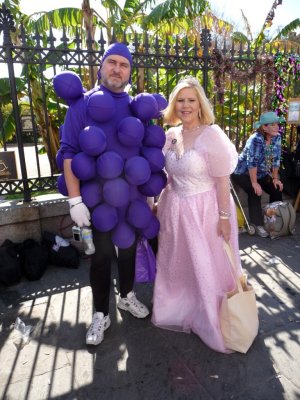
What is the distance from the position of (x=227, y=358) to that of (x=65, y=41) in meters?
3.52

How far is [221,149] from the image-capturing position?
2.26 m

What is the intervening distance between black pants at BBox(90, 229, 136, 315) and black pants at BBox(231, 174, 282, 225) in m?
2.61

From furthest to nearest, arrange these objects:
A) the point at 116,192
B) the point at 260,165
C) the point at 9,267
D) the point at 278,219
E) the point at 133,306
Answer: the point at 260,165
the point at 278,219
the point at 9,267
the point at 133,306
the point at 116,192

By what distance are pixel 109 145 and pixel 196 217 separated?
2.63 feet

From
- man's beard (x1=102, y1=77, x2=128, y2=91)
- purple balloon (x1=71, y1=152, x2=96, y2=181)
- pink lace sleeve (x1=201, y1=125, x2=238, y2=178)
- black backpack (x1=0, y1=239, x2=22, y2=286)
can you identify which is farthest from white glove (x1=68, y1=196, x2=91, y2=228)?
black backpack (x1=0, y1=239, x2=22, y2=286)

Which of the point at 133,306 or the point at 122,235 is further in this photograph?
the point at 133,306

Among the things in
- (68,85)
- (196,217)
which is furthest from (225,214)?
(68,85)

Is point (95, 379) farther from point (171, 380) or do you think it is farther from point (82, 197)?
point (82, 197)

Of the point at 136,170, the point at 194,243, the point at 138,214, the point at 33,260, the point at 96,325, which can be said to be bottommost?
the point at 96,325

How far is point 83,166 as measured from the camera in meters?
2.06

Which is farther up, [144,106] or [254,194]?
[144,106]

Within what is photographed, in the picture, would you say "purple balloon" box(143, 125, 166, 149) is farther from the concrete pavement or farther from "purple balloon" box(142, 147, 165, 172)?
the concrete pavement

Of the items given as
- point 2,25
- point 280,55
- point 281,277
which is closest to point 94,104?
point 2,25

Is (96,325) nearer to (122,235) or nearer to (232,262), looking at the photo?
(122,235)
